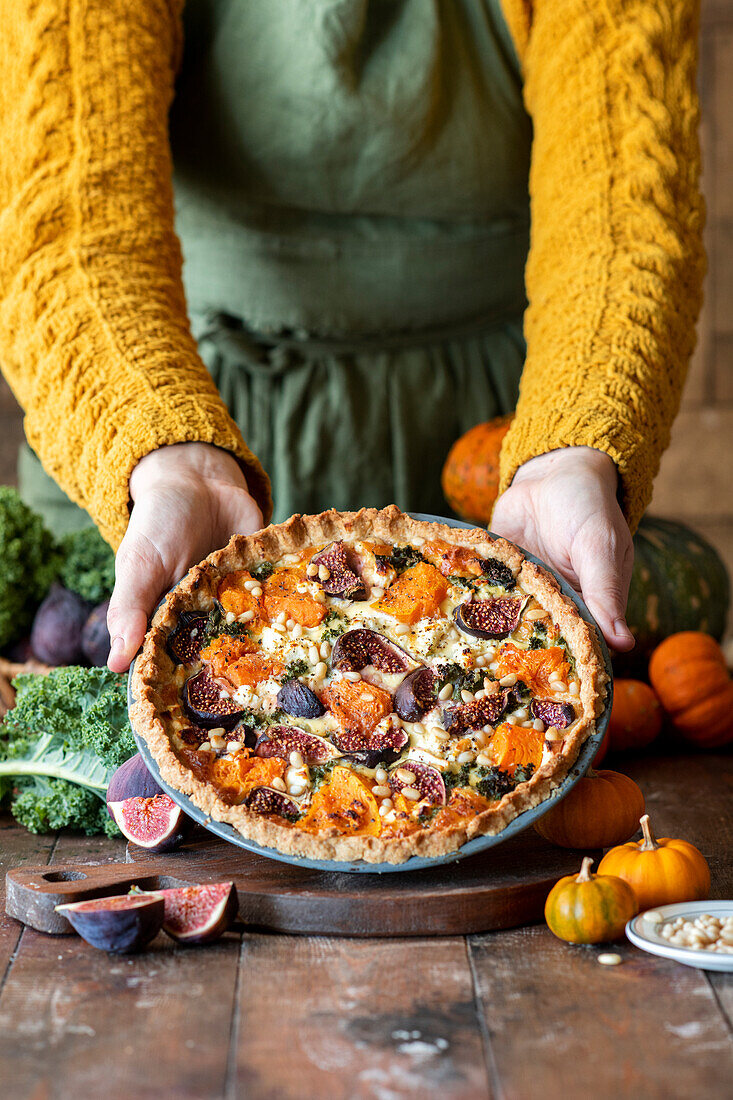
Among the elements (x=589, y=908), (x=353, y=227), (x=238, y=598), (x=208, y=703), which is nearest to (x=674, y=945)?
(x=589, y=908)

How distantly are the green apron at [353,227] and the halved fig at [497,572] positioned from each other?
1385 mm

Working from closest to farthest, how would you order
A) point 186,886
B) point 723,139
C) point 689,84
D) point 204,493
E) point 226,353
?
point 186,886
point 204,493
point 689,84
point 226,353
point 723,139

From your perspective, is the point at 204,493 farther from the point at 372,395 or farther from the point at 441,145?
the point at 441,145

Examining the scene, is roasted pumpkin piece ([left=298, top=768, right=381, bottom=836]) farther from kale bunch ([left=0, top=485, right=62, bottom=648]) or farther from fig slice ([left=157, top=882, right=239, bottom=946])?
kale bunch ([left=0, top=485, right=62, bottom=648])

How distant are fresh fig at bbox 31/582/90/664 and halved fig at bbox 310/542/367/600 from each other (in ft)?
4.30

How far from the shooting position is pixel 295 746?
2080 mm

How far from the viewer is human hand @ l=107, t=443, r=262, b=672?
2.27 m

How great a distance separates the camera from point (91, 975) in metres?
1.75

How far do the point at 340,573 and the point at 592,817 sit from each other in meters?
0.78

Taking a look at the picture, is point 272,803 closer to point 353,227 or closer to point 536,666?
point 536,666

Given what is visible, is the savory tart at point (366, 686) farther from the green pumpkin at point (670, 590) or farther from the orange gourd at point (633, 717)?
the green pumpkin at point (670, 590)

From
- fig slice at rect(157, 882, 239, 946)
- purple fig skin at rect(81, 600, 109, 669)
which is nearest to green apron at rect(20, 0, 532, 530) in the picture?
purple fig skin at rect(81, 600, 109, 669)

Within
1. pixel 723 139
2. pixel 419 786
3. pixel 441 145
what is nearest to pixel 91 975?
pixel 419 786

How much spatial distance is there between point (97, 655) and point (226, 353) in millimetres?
1126
